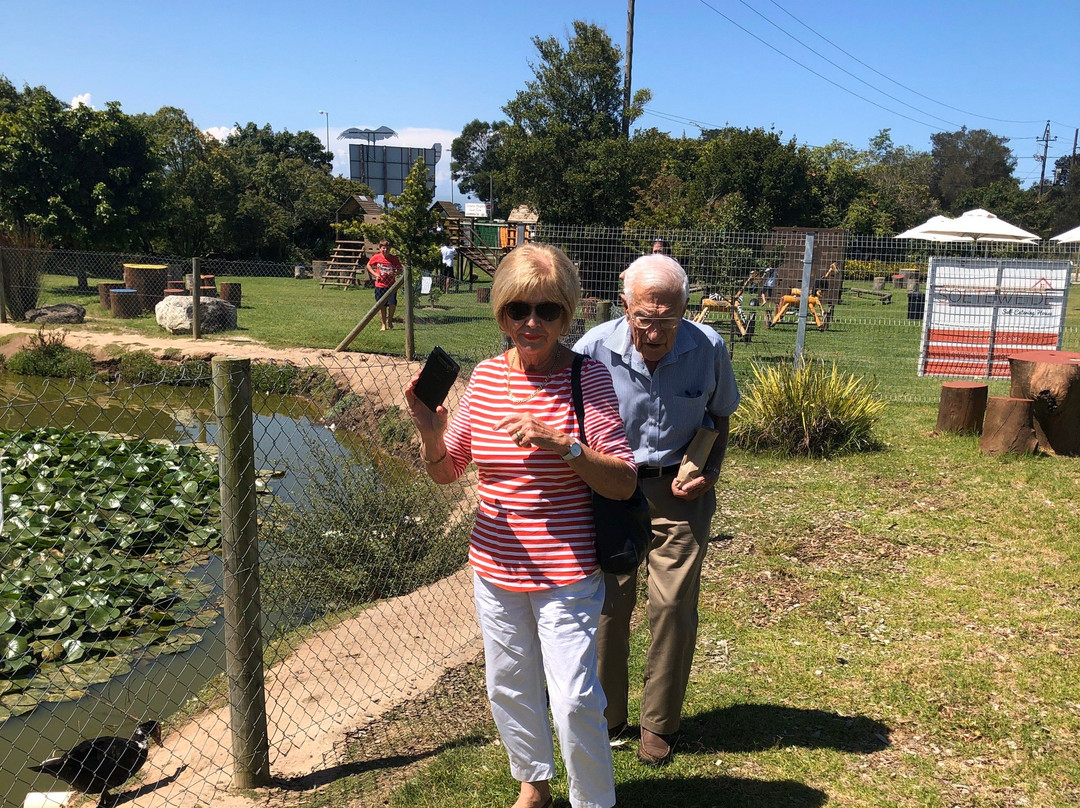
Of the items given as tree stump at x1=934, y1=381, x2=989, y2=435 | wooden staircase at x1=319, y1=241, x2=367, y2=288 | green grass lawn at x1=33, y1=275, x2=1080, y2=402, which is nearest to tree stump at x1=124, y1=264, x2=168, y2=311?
green grass lawn at x1=33, y1=275, x2=1080, y2=402

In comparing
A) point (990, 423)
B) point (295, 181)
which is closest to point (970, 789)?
point (990, 423)

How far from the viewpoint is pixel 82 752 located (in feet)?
11.6

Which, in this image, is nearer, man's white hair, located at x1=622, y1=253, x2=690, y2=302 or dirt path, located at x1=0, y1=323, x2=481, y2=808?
man's white hair, located at x1=622, y1=253, x2=690, y2=302

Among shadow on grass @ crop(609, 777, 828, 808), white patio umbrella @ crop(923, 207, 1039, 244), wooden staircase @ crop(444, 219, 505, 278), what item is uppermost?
white patio umbrella @ crop(923, 207, 1039, 244)

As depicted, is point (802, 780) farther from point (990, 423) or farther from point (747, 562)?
point (990, 423)

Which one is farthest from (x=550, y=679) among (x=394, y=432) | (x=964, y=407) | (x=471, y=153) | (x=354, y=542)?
(x=471, y=153)

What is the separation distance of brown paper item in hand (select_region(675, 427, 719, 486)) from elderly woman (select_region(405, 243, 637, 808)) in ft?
2.24

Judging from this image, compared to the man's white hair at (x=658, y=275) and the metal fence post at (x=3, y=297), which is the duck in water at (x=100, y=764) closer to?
the man's white hair at (x=658, y=275)

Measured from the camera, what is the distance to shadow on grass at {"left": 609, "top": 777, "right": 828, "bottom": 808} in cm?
310

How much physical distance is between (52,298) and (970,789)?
21.2 metres

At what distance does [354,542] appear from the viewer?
577 cm

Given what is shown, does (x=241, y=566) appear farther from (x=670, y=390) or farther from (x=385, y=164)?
(x=385, y=164)

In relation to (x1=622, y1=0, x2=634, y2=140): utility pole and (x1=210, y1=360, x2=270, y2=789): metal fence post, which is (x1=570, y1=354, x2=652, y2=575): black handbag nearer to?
(x1=210, y1=360, x2=270, y2=789): metal fence post

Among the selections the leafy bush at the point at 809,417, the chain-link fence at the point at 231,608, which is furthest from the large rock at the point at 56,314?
the leafy bush at the point at 809,417
